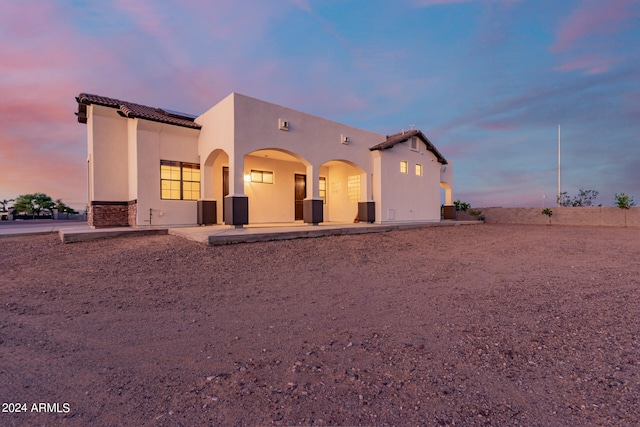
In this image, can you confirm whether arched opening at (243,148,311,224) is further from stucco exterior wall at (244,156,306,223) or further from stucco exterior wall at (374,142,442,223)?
stucco exterior wall at (374,142,442,223)

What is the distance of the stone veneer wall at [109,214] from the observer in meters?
9.83

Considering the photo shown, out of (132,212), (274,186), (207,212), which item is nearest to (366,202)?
(274,186)

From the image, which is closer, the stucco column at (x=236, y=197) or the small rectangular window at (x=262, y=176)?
the stucco column at (x=236, y=197)

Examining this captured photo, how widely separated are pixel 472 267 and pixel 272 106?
27.0 feet

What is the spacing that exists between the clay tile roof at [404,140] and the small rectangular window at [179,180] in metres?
8.03

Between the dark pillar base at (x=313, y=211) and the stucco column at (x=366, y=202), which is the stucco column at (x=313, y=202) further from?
the stucco column at (x=366, y=202)

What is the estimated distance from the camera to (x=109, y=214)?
10078 mm

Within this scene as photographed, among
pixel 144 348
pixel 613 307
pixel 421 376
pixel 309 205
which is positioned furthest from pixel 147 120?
pixel 613 307

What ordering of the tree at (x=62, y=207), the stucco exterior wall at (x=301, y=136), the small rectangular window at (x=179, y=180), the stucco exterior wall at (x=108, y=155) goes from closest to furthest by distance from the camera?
the stucco exterior wall at (x=301, y=136) < the stucco exterior wall at (x=108, y=155) < the small rectangular window at (x=179, y=180) < the tree at (x=62, y=207)

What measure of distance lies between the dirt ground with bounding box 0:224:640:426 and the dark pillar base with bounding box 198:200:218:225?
514 cm

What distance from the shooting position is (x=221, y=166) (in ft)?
38.4

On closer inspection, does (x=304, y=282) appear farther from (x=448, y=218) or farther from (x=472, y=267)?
(x=448, y=218)

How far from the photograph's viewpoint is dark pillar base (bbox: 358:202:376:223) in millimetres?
13084

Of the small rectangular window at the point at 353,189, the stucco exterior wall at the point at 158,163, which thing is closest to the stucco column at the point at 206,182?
the stucco exterior wall at the point at 158,163
